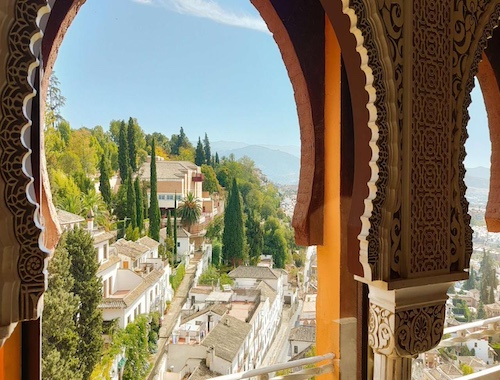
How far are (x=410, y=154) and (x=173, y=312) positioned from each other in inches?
80.1

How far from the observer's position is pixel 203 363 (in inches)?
108

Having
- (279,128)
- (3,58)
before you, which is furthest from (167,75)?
(3,58)

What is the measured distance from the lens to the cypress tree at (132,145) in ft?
9.58

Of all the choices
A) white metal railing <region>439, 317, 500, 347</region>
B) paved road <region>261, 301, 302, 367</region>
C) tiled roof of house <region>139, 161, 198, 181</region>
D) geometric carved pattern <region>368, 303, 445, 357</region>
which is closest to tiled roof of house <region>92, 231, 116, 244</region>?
tiled roof of house <region>139, 161, 198, 181</region>

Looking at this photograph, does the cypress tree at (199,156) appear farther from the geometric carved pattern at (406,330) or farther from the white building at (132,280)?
the geometric carved pattern at (406,330)

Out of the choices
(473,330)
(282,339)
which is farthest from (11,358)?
(473,330)

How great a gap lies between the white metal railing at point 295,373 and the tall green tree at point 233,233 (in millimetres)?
1004

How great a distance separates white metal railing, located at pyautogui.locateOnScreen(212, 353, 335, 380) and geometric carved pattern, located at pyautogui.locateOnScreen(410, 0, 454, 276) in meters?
0.87

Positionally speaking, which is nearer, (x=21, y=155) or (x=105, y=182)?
(x=21, y=155)

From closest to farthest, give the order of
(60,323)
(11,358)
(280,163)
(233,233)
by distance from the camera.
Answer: (11,358)
(60,323)
(233,233)
(280,163)

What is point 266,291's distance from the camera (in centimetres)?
306

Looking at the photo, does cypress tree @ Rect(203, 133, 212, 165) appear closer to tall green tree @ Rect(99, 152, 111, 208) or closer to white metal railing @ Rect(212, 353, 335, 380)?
tall green tree @ Rect(99, 152, 111, 208)

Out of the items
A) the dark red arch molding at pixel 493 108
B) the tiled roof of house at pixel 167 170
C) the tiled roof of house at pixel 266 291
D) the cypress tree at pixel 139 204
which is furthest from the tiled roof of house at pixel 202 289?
the dark red arch molding at pixel 493 108

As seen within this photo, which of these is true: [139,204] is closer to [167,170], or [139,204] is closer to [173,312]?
[167,170]
